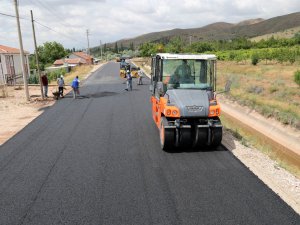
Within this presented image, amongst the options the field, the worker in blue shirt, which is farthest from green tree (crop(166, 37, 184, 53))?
the worker in blue shirt

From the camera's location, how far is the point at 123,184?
292 inches

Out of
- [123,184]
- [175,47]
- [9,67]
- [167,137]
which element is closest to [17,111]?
[167,137]

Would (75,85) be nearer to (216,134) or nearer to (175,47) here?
A: (216,134)

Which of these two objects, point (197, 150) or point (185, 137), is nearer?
point (185, 137)

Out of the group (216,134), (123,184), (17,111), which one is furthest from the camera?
(17,111)

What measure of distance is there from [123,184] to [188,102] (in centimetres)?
323

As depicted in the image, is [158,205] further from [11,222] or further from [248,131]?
[248,131]

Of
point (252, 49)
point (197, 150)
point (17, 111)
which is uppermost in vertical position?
point (252, 49)

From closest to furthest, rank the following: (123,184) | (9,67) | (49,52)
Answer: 1. (123,184)
2. (9,67)
3. (49,52)

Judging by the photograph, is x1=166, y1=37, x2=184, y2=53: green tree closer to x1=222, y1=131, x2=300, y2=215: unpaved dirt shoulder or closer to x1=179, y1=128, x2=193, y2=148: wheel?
x1=222, y1=131, x2=300, y2=215: unpaved dirt shoulder

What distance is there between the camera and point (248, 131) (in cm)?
1530

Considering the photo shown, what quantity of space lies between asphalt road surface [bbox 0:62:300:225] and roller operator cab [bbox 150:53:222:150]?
56 centimetres

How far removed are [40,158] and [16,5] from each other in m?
13.7

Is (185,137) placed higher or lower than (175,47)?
lower
